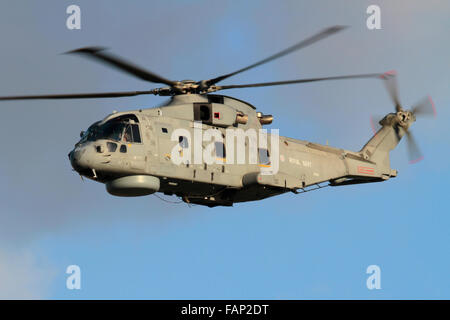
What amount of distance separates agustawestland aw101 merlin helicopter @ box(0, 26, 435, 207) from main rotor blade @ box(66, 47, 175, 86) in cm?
2

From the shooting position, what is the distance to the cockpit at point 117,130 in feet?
109

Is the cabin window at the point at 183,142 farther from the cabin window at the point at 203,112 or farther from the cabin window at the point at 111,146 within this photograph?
the cabin window at the point at 111,146

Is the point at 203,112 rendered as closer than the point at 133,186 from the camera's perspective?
No

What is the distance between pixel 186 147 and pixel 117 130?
281 cm

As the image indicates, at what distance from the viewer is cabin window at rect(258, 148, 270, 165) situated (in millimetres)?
36494

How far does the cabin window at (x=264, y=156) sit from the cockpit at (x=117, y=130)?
5.55 m

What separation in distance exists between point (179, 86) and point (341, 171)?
856 centimetres

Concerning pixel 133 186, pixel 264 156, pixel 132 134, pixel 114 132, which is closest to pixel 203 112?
pixel 264 156

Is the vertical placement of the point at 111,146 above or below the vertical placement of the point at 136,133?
below

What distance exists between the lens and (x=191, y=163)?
34.1 meters

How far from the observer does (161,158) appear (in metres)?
33.5

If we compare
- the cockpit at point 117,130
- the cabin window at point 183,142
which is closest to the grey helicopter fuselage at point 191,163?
the cockpit at point 117,130

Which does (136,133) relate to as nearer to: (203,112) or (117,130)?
(117,130)
